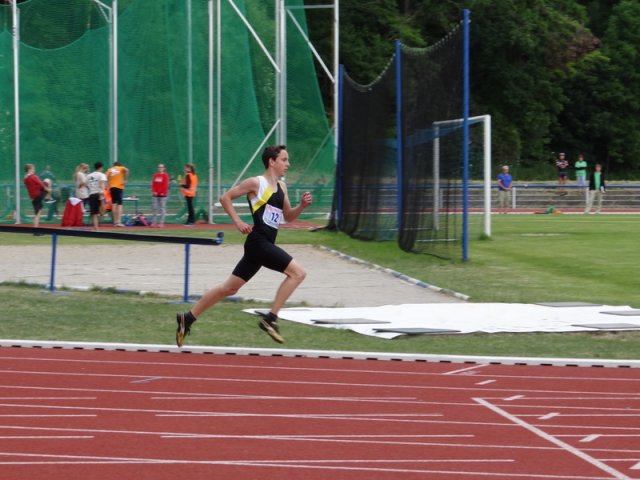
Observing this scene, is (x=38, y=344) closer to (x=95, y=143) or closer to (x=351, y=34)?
(x=95, y=143)

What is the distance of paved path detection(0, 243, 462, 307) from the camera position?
1584 centimetres

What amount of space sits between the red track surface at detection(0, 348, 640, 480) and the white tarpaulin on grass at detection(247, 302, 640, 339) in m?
2.07

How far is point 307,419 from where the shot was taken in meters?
7.99

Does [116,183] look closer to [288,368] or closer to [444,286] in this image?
[444,286]

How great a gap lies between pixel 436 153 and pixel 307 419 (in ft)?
46.1

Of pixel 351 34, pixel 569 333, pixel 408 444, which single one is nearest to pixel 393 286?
pixel 569 333

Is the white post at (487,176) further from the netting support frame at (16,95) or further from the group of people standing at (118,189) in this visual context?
the netting support frame at (16,95)

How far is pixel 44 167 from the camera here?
115 ft

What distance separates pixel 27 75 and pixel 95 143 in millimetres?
2463

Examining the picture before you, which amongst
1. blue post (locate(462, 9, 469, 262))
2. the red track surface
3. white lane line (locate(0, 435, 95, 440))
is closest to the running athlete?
the red track surface

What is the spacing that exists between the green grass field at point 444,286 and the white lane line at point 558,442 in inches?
103

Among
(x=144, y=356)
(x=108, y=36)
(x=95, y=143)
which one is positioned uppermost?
(x=108, y=36)

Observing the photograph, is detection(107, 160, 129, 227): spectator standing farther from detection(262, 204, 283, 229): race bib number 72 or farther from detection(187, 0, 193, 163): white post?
detection(262, 204, 283, 229): race bib number 72

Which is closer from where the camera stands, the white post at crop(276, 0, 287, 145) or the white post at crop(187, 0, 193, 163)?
the white post at crop(187, 0, 193, 163)
